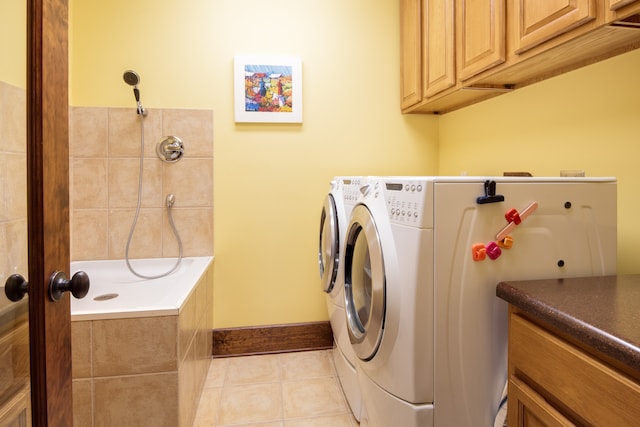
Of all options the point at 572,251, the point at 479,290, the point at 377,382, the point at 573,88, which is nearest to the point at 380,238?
the point at 479,290

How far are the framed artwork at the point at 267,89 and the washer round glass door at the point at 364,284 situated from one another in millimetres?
1098

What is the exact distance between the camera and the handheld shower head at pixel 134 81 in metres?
1.89

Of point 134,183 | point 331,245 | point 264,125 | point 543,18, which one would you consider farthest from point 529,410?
point 134,183

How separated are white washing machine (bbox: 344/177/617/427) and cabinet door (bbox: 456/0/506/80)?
2.08 feet

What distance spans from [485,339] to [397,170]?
1.54 meters

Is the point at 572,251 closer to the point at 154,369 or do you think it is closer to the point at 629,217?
the point at 629,217

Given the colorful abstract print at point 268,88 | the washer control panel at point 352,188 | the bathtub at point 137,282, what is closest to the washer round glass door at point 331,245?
the washer control panel at point 352,188

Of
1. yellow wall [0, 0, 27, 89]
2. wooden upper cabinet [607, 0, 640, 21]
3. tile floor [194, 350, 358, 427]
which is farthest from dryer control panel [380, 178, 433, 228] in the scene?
tile floor [194, 350, 358, 427]

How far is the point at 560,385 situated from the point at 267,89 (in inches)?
80.4

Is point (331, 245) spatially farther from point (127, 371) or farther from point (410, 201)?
point (127, 371)

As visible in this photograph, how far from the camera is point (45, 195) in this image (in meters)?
0.70

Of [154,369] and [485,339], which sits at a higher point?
[485,339]

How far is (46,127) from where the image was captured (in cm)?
70

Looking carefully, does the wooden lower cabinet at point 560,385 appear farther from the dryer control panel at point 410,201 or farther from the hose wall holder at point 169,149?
the hose wall holder at point 169,149
